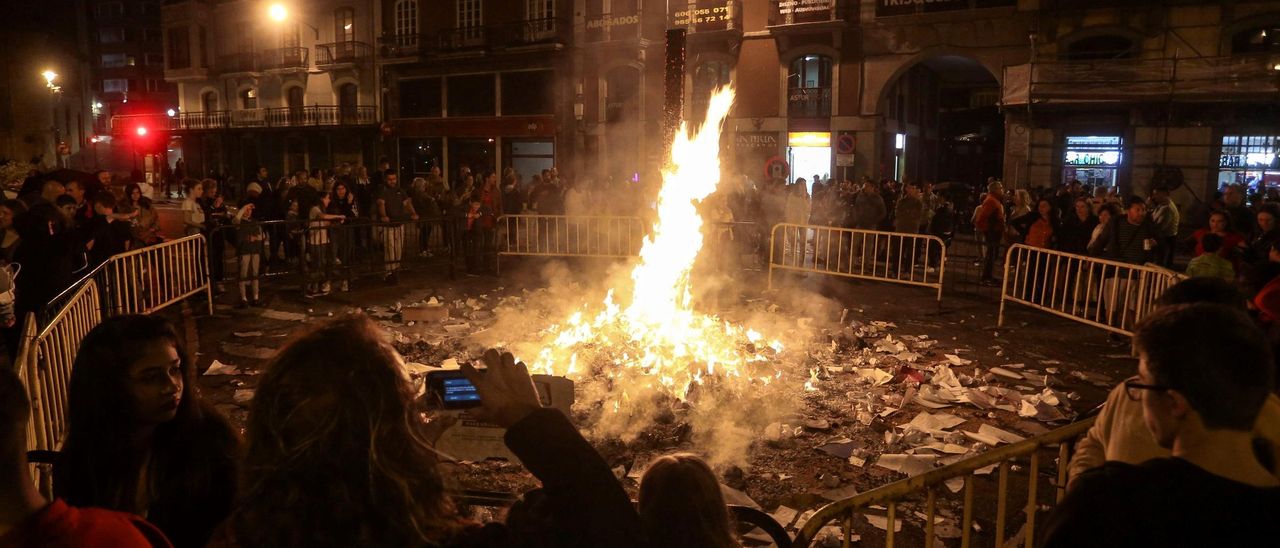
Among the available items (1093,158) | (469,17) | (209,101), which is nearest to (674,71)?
(1093,158)

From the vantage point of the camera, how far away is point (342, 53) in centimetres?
4031

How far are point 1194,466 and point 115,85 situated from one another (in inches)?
3790

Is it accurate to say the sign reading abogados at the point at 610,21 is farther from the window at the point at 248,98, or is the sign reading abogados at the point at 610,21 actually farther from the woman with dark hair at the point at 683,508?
the woman with dark hair at the point at 683,508

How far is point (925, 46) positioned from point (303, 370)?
27763mm

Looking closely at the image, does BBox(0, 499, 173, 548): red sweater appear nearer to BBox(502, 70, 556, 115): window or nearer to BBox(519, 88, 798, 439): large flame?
BBox(519, 88, 798, 439): large flame

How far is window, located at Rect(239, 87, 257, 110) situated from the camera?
148ft

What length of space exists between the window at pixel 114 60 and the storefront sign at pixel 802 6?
249 ft

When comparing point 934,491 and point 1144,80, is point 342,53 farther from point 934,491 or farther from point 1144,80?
point 934,491

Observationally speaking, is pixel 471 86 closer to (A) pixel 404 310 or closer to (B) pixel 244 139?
(B) pixel 244 139

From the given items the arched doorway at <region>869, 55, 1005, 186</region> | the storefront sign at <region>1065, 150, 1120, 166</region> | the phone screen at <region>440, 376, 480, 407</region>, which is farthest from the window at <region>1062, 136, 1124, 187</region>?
the phone screen at <region>440, 376, 480, 407</region>

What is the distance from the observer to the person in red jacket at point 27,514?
5.19ft

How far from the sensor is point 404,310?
35.9 feet

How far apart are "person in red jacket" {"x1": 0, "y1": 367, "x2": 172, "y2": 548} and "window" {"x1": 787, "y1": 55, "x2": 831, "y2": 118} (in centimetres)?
2876

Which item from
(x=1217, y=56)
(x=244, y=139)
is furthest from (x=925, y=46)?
(x=244, y=139)
